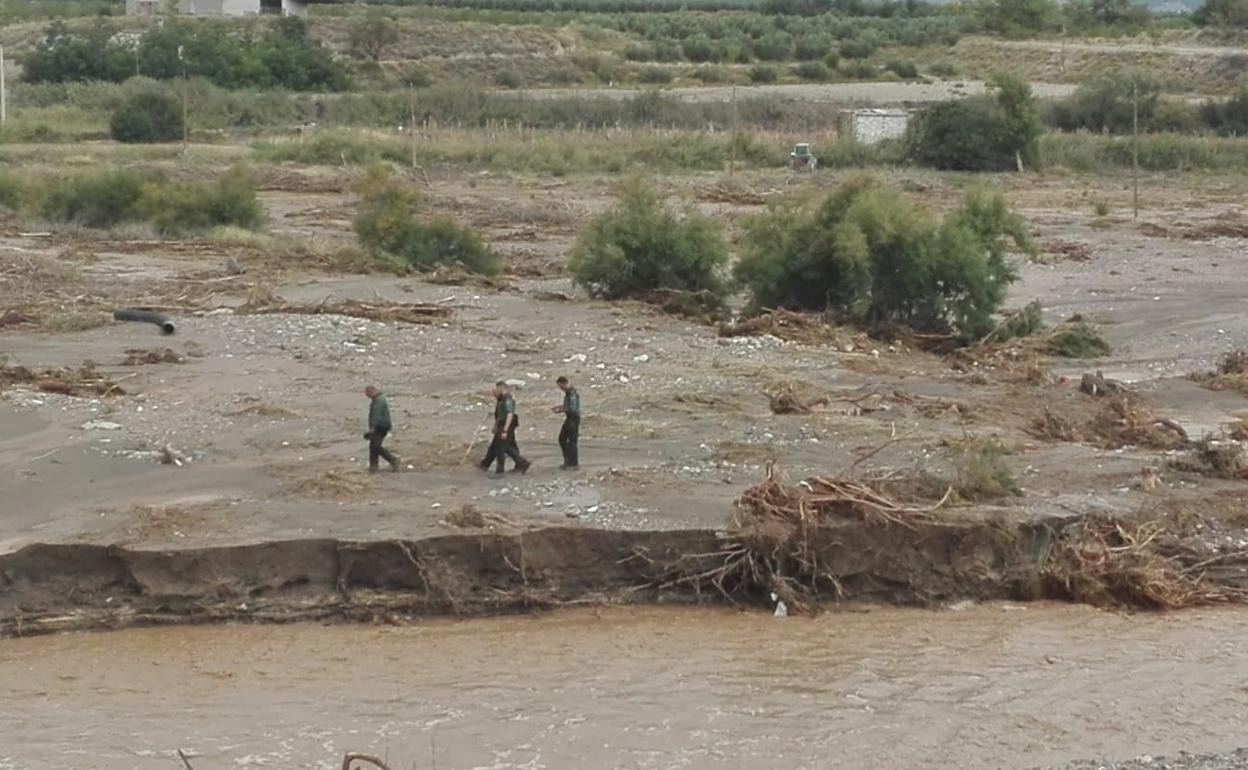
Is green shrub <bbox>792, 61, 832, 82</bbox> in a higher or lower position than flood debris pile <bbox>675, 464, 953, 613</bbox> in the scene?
higher

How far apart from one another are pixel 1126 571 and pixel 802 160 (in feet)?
129

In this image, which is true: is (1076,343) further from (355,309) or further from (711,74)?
(711,74)

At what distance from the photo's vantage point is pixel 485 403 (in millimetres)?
20172

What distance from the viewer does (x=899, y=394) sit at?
832 inches

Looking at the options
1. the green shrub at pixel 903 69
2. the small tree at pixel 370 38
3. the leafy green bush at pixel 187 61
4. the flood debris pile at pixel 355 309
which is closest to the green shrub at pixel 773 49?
the green shrub at pixel 903 69

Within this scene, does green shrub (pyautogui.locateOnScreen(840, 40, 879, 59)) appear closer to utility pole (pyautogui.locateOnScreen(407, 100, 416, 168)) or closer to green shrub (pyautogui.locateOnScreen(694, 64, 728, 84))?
green shrub (pyautogui.locateOnScreen(694, 64, 728, 84))

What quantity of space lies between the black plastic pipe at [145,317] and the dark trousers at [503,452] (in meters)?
8.82

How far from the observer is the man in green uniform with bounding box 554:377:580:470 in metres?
16.6

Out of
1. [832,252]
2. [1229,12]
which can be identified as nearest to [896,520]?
[832,252]

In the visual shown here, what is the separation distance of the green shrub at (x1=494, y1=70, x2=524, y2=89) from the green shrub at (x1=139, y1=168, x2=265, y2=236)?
48750 millimetres

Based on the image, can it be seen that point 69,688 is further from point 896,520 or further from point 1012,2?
point 1012,2

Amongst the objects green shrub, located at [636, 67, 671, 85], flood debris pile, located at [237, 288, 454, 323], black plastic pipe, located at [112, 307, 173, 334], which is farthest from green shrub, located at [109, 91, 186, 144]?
black plastic pipe, located at [112, 307, 173, 334]

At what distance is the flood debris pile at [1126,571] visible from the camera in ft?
50.0

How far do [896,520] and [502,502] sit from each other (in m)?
3.36
